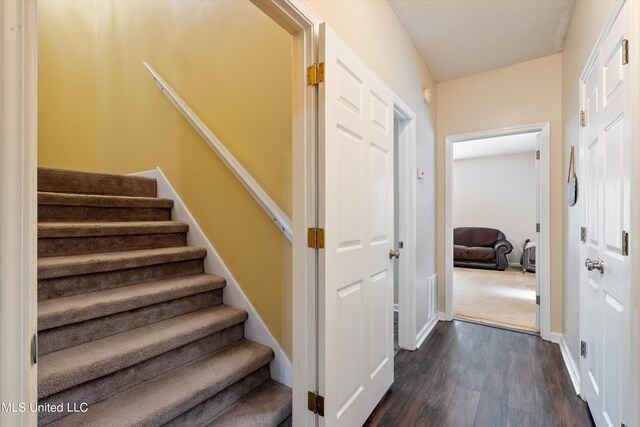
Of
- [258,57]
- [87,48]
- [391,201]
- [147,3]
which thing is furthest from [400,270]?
[87,48]

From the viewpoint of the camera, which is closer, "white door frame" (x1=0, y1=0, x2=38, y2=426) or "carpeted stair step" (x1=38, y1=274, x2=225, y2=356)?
"white door frame" (x1=0, y1=0, x2=38, y2=426)

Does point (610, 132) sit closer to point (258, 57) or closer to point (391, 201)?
point (391, 201)

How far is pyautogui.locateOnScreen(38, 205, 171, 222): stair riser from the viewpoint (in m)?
1.95

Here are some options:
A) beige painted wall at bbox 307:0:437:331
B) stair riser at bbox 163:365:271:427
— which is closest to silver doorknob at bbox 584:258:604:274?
beige painted wall at bbox 307:0:437:331

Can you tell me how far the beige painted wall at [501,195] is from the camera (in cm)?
682

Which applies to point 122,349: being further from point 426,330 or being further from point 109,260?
point 426,330

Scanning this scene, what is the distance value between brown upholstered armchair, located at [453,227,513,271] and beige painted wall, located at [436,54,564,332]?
3714 millimetres

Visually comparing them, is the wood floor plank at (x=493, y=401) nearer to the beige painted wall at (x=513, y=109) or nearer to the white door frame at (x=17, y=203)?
the beige painted wall at (x=513, y=109)

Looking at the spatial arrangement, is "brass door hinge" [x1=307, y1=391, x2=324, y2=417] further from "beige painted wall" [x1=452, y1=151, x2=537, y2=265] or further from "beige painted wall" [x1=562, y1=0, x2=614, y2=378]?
"beige painted wall" [x1=452, y1=151, x2=537, y2=265]

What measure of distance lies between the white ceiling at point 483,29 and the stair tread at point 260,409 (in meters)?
2.80

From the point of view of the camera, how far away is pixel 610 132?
1465 mm

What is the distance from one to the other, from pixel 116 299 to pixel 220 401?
760mm

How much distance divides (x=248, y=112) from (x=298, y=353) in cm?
151

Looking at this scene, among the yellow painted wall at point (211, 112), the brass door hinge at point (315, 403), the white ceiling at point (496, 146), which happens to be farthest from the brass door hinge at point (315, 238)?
the white ceiling at point (496, 146)
